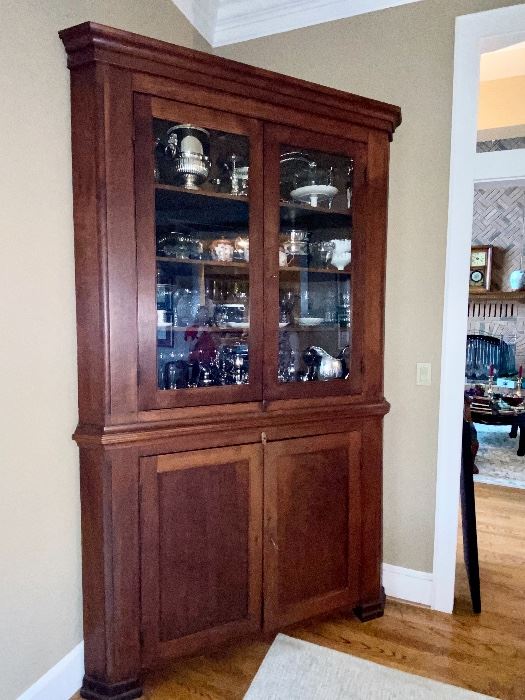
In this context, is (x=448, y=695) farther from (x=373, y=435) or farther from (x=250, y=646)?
(x=373, y=435)

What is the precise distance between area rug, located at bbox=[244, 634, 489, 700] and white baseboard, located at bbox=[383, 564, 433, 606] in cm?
48

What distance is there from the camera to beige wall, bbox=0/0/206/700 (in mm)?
1369

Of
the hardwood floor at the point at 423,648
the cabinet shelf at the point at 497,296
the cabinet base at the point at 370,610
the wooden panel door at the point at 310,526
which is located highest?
the cabinet shelf at the point at 497,296

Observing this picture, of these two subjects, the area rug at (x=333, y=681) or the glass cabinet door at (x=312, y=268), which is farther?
the glass cabinet door at (x=312, y=268)

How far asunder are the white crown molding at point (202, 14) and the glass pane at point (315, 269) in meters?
1.03

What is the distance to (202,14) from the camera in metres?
2.21

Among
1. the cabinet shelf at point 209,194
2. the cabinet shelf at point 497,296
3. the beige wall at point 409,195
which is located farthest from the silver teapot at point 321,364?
the cabinet shelf at point 497,296

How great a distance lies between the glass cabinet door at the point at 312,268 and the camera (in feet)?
5.72

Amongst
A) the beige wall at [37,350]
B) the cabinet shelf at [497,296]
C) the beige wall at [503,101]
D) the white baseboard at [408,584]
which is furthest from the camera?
the cabinet shelf at [497,296]

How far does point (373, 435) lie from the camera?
1.96m

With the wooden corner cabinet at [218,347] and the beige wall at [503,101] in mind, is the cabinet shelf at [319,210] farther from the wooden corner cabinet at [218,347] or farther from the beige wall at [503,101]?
the beige wall at [503,101]

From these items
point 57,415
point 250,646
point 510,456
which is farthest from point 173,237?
point 510,456

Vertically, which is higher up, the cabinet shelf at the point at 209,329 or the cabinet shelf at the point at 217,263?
the cabinet shelf at the point at 217,263

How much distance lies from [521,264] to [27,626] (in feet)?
20.7
